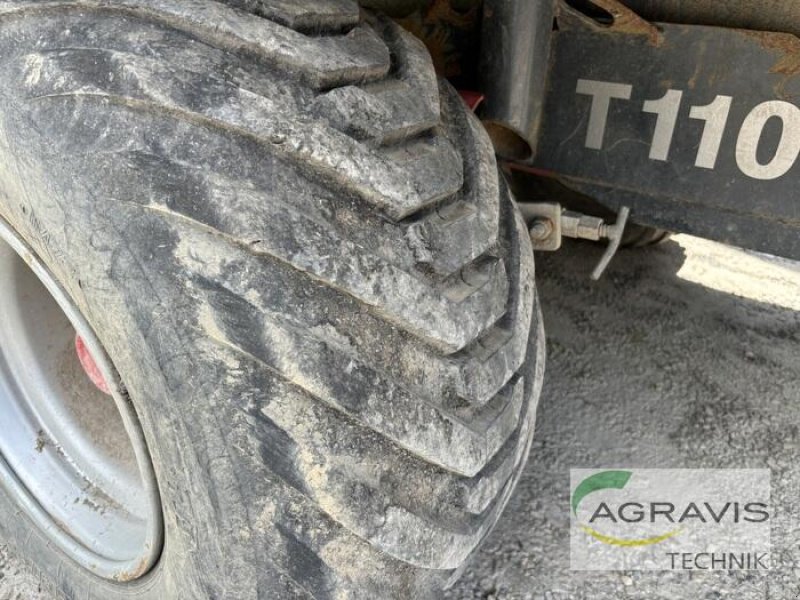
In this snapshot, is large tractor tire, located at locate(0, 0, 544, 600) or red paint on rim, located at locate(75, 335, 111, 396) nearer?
large tractor tire, located at locate(0, 0, 544, 600)

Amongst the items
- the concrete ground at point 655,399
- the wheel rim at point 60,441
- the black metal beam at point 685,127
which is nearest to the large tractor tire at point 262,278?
the wheel rim at point 60,441

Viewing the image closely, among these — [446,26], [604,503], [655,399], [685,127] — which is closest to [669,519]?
[604,503]

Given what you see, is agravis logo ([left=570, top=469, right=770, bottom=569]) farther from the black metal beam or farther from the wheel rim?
the wheel rim

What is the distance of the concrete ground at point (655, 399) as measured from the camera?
1.35 meters

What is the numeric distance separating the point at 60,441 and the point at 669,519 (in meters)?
1.13

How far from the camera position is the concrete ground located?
1.35 metres

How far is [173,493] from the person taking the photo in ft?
2.72

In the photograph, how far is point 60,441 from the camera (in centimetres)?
124

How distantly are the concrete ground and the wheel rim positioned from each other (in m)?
0.23

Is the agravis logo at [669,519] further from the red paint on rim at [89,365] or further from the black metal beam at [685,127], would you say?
the red paint on rim at [89,365]

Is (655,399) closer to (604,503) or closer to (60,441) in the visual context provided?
(604,503)

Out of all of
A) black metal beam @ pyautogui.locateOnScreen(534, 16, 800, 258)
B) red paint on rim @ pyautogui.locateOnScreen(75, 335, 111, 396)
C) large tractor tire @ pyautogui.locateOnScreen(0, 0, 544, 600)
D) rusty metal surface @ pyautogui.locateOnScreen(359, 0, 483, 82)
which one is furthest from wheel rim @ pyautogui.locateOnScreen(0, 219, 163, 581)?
black metal beam @ pyautogui.locateOnScreen(534, 16, 800, 258)

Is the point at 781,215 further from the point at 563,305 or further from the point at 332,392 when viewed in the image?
the point at 563,305

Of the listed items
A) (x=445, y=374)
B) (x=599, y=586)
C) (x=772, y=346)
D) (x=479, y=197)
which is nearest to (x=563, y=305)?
(x=772, y=346)
